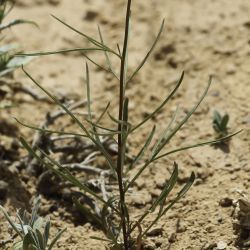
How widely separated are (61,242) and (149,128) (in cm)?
99

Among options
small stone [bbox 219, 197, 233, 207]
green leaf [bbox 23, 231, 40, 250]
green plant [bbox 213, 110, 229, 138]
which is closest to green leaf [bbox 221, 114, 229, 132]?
green plant [bbox 213, 110, 229, 138]

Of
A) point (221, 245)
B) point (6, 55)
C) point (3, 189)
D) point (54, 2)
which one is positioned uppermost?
point (54, 2)

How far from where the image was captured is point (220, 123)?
9.43 feet

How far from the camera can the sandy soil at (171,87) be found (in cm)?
242

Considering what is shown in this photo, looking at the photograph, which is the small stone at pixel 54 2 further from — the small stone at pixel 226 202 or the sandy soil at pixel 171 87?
the small stone at pixel 226 202

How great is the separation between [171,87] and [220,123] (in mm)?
655

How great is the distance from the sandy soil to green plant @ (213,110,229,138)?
0.21 feet

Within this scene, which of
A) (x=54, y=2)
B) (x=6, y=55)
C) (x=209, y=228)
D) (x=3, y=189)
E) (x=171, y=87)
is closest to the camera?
(x=209, y=228)

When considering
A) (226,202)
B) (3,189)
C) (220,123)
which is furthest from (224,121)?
(3,189)

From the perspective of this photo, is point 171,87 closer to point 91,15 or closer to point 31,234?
point 91,15

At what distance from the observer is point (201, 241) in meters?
2.26

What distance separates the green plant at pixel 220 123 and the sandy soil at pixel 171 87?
2.5 inches

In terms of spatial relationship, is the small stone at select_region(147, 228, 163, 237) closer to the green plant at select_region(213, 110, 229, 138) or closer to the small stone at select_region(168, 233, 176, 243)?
Result: the small stone at select_region(168, 233, 176, 243)

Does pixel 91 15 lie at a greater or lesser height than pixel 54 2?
lesser
